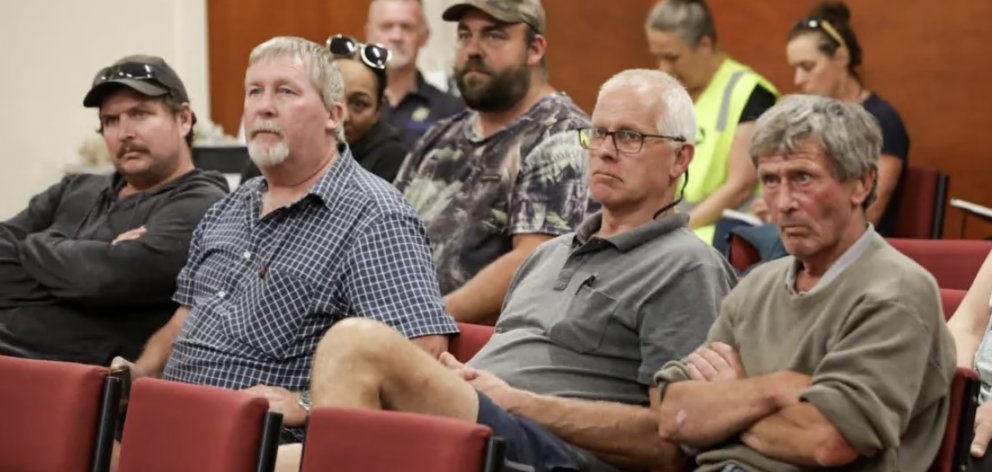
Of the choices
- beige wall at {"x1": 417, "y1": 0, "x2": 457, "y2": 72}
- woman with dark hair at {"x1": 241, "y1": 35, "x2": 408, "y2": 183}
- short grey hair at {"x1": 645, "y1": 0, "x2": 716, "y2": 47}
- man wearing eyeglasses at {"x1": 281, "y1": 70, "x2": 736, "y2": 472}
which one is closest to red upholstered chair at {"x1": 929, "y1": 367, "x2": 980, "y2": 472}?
man wearing eyeglasses at {"x1": 281, "y1": 70, "x2": 736, "y2": 472}

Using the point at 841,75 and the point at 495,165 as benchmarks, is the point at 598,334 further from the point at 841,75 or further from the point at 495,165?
the point at 841,75

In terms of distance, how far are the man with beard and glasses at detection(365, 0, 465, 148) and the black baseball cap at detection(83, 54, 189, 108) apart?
129 centimetres

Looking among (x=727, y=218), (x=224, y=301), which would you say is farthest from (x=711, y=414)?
(x=727, y=218)

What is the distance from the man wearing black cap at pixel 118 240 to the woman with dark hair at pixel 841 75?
1.95 meters

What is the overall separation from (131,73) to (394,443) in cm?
185

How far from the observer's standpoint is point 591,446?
285cm

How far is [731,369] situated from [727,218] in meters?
2.26

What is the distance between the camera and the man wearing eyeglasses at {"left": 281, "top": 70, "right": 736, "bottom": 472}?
8.64 feet

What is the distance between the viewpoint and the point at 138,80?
12.8 feet

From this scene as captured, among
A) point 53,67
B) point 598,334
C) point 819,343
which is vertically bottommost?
point 53,67

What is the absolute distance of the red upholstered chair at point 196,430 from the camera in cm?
257

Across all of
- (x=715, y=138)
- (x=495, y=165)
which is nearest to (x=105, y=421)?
(x=495, y=165)

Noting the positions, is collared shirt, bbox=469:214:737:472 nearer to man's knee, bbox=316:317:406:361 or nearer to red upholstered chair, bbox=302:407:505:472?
man's knee, bbox=316:317:406:361

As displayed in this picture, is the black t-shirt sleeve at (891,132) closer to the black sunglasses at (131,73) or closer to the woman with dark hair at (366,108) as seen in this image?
the woman with dark hair at (366,108)
